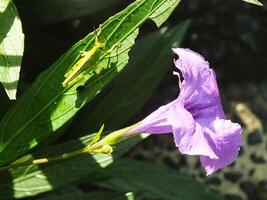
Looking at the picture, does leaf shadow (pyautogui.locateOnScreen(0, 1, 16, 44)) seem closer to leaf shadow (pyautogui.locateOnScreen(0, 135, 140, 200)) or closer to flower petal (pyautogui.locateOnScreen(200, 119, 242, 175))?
leaf shadow (pyautogui.locateOnScreen(0, 135, 140, 200))

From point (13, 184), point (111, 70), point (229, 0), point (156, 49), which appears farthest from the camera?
point (229, 0)

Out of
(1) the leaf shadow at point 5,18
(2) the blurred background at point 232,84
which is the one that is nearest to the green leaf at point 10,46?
(1) the leaf shadow at point 5,18

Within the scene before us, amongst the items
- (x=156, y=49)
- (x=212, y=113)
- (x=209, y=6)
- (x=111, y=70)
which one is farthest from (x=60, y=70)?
(x=209, y=6)

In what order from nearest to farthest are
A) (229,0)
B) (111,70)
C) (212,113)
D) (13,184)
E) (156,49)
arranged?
1. (212,113)
2. (111,70)
3. (13,184)
4. (156,49)
5. (229,0)

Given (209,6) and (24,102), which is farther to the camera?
(209,6)

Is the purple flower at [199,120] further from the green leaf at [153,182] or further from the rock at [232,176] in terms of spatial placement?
the rock at [232,176]

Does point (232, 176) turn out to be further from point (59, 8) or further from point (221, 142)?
point (221, 142)

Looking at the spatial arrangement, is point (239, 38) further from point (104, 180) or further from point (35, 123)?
point (35, 123)

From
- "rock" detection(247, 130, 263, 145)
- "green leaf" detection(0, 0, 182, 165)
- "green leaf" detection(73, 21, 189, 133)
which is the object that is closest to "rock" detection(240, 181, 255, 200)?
"rock" detection(247, 130, 263, 145)
